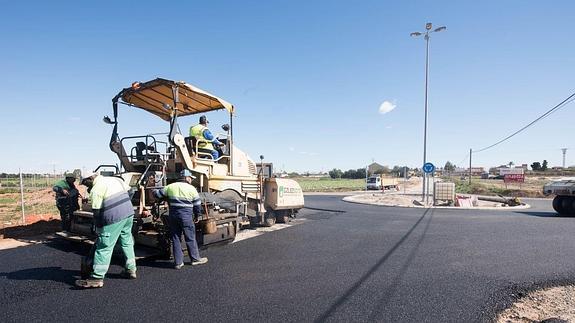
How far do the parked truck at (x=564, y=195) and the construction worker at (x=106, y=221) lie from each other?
48.7 feet

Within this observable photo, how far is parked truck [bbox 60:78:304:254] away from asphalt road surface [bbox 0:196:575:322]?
1.56ft

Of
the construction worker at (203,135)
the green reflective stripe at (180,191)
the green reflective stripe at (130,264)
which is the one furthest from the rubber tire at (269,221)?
the green reflective stripe at (130,264)

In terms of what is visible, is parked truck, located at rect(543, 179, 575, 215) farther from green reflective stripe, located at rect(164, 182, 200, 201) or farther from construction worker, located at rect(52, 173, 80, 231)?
construction worker, located at rect(52, 173, 80, 231)

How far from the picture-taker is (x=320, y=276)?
15.9 ft

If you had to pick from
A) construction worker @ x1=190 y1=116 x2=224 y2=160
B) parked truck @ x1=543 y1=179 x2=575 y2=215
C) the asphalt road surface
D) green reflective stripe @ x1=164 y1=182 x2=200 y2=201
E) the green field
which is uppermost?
construction worker @ x1=190 y1=116 x2=224 y2=160

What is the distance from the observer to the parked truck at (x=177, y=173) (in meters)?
5.77

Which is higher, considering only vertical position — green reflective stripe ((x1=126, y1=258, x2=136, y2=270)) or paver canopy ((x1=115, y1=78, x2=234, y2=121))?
paver canopy ((x1=115, y1=78, x2=234, y2=121))

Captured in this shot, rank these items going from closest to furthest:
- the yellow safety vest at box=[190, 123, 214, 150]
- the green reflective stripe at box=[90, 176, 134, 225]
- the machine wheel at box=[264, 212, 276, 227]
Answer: the green reflective stripe at box=[90, 176, 134, 225], the yellow safety vest at box=[190, 123, 214, 150], the machine wheel at box=[264, 212, 276, 227]

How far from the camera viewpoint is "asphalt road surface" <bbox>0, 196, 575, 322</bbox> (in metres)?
3.59

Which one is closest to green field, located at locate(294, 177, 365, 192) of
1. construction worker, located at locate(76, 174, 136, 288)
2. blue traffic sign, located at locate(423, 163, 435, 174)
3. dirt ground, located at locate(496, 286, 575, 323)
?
blue traffic sign, located at locate(423, 163, 435, 174)

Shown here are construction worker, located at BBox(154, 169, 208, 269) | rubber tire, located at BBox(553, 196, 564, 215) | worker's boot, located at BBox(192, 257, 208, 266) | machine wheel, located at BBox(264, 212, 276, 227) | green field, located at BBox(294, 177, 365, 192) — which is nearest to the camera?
construction worker, located at BBox(154, 169, 208, 269)

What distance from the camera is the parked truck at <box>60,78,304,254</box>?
577 cm

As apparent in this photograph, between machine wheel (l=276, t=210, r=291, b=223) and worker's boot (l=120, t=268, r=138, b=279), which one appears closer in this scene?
worker's boot (l=120, t=268, r=138, b=279)

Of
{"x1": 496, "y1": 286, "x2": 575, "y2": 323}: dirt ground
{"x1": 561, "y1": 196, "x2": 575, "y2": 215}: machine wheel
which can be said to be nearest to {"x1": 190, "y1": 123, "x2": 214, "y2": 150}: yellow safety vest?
{"x1": 496, "y1": 286, "x2": 575, "y2": 323}: dirt ground
